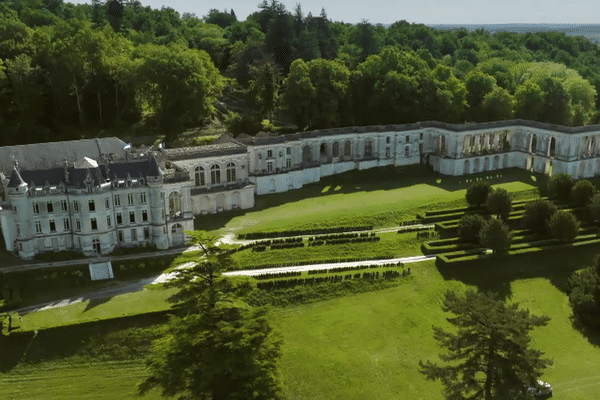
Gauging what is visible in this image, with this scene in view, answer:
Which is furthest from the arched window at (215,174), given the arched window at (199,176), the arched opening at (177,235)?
the arched opening at (177,235)

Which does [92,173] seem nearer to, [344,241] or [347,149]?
[344,241]

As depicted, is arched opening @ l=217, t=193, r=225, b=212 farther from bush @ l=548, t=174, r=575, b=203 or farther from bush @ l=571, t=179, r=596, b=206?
bush @ l=571, t=179, r=596, b=206

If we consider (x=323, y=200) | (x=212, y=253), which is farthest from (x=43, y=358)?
(x=323, y=200)

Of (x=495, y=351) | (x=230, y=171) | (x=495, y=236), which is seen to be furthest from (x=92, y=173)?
(x=495, y=351)

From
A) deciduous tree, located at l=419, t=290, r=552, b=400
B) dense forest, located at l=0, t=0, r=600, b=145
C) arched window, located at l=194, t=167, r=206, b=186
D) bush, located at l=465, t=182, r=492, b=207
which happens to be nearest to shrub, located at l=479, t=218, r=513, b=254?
bush, located at l=465, t=182, r=492, b=207

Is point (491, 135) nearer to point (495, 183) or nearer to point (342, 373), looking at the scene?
point (495, 183)

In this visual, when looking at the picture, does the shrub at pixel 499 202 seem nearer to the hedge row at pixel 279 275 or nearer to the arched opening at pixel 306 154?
the hedge row at pixel 279 275
